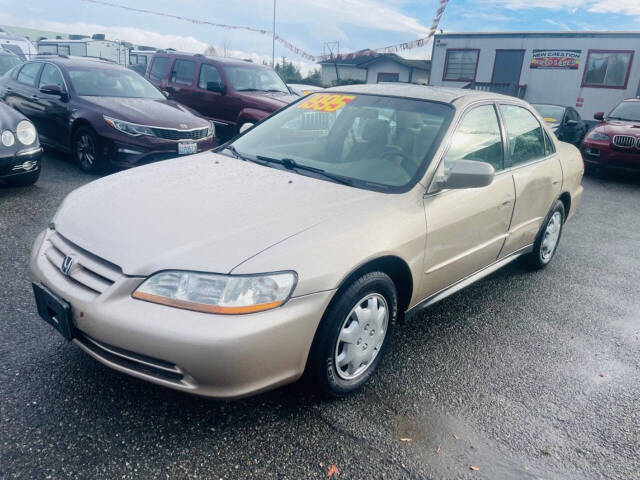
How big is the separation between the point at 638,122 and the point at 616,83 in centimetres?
1149

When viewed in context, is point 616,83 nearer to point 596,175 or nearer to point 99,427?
point 596,175

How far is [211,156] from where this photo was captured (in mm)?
3482

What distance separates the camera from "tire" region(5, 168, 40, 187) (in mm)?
5775

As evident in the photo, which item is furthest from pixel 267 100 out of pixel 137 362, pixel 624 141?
pixel 137 362

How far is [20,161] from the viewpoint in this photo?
5453 mm

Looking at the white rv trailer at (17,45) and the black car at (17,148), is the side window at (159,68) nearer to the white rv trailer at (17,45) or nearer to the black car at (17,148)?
the black car at (17,148)

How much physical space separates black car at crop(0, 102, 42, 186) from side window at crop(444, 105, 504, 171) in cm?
469

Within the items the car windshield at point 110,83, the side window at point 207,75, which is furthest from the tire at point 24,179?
the side window at point 207,75

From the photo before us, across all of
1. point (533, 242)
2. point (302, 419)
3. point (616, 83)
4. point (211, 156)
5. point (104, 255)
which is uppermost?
point (616, 83)

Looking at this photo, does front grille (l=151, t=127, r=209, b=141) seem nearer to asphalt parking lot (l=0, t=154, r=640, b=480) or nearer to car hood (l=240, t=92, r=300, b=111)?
car hood (l=240, t=92, r=300, b=111)

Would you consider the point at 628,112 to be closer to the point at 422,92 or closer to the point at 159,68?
the point at 422,92

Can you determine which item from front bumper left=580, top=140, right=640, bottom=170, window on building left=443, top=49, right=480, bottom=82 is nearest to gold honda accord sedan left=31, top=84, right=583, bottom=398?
front bumper left=580, top=140, right=640, bottom=170

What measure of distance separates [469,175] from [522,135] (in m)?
1.51

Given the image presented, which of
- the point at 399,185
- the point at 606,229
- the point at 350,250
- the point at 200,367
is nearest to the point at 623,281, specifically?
the point at 606,229
